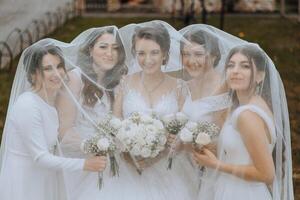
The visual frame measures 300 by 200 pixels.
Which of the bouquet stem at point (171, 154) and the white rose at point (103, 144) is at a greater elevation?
the white rose at point (103, 144)

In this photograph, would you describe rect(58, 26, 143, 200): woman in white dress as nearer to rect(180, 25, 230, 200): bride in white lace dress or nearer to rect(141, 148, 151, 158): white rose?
rect(141, 148, 151, 158): white rose

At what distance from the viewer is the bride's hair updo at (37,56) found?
4957 millimetres

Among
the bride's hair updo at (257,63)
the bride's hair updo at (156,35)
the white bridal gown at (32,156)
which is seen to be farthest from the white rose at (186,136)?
the white bridal gown at (32,156)

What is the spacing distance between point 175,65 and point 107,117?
1.98 feet

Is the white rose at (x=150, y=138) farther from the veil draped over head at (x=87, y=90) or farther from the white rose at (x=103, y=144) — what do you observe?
the veil draped over head at (x=87, y=90)

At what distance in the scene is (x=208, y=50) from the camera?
4.95 meters

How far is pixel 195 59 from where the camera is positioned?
497 centimetres

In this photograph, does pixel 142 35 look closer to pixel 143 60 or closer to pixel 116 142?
pixel 143 60

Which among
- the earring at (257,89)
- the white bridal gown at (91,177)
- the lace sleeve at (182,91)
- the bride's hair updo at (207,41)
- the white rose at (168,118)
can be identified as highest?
the bride's hair updo at (207,41)

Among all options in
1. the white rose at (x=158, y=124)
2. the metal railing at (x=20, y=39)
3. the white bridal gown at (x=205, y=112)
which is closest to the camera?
the white rose at (x=158, y=124)

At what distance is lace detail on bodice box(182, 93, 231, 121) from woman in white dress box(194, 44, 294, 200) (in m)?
0.10

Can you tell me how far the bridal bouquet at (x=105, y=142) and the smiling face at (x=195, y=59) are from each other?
24.2 inches

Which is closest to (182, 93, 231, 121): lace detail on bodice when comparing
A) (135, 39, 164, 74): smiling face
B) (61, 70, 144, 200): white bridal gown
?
(135, 39, 164, 74): smiling face

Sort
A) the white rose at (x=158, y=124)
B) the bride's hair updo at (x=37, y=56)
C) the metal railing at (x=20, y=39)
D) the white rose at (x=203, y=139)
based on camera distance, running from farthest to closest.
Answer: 1. the metal railing at (x=20, y=39)
2. the bride's hair updo at (x=37, y=56)
3. the white rose at (x=158, y=124)
4. the white rose at (x=203, y=139)
